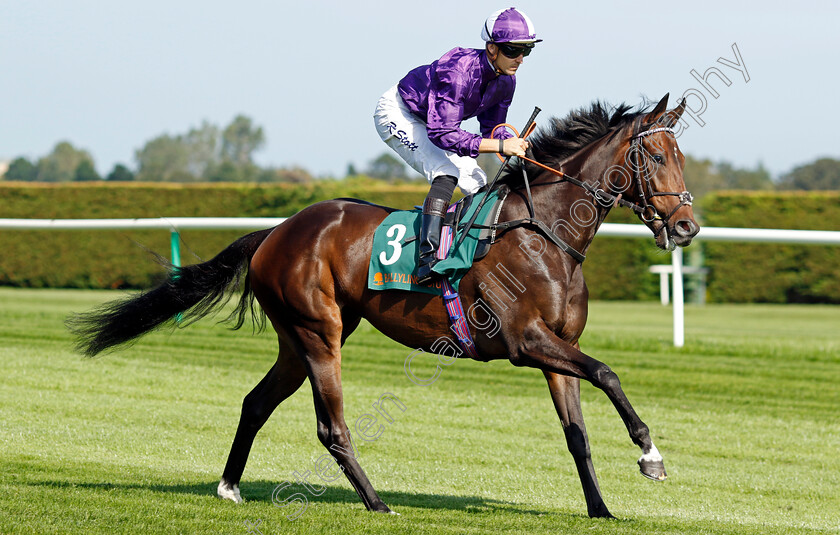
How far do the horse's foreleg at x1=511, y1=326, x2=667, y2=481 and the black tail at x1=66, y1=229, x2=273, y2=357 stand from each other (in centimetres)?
162

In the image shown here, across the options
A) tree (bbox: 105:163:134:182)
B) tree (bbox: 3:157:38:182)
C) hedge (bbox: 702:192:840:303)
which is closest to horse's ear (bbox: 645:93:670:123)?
hedge (bbox: 702:192:840:303)

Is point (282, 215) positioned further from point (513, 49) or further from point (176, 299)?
point (513, 49)

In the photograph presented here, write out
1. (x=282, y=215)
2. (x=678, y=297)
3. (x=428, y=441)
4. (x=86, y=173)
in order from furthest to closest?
1. (x=86, y=173)
2. (x=282, y=215)
3. (x=678, y=297)
4. (x=428, y=441)

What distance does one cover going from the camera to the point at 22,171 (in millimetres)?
61906

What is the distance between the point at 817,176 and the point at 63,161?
6137 cm

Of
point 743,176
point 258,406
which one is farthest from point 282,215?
point 743,176

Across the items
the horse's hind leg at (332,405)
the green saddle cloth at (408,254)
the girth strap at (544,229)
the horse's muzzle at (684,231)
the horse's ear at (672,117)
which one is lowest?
the horse's hind leg at (332,405)

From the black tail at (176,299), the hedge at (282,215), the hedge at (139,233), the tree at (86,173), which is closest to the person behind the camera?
the black tail at (176,299)

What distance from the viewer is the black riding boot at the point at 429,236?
13.1ft

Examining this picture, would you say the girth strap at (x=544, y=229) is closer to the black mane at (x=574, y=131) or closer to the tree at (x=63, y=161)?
the black mane at (x=574, y=131)

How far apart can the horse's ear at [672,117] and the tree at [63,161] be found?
6956 cm

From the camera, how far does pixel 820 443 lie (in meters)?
6.14

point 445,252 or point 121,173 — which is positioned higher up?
point 445,252

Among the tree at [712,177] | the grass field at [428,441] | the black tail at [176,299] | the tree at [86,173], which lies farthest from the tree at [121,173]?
the black tail at [176,299]
